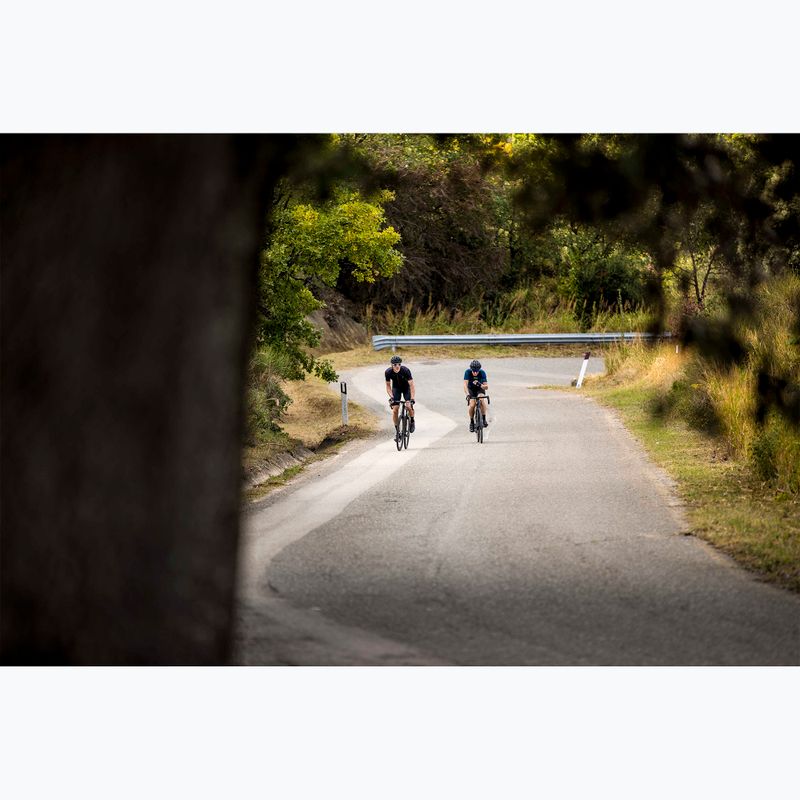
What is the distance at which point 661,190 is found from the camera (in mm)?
6680

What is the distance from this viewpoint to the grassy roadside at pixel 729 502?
24.6 feet

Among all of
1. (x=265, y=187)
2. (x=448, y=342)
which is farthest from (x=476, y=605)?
(x=448, y=342)

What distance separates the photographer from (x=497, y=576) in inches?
279

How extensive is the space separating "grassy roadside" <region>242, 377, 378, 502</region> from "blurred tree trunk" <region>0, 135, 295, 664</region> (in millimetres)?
5250

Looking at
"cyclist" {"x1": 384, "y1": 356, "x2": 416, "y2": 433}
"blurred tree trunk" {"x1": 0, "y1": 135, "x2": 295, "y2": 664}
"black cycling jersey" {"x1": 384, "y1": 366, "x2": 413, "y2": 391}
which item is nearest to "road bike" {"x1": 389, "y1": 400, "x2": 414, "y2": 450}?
"cyclist" {"x1": 384, "y1": 356, "x2": 416, "y2": 433}

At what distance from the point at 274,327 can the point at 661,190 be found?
331 inches

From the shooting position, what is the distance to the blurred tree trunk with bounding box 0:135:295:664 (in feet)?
14.1

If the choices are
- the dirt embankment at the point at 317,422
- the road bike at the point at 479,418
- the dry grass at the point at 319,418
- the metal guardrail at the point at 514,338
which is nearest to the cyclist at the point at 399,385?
the road bike at the point at 479,418

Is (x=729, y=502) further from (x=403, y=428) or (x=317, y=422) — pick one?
(x=317, y=422)

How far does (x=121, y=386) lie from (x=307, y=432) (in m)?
11.6

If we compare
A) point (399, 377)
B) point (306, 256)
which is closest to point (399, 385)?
point (399, 377)

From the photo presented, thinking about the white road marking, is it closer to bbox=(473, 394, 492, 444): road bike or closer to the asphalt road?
the asphalt road

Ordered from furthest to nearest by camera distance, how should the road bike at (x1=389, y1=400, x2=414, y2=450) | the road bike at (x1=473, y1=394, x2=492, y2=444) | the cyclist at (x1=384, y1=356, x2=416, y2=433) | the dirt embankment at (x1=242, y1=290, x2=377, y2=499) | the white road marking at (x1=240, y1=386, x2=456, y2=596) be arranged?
the road bike at (x1=473, y1=394, x2=492, y2=444) → the road bike at (x1=389, y1=400, x2=414, y2=450) → the cyclist at (x1=384, y1=356, x2=416, y2=433) → the dirt embankment at (x1=242, y1=290, x2=377, y2=499) → the white road marking at (x1=240, y1=386, x2=456, y2=596)

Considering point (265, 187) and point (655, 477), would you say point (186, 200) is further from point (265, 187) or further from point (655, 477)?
point (655, 477)
